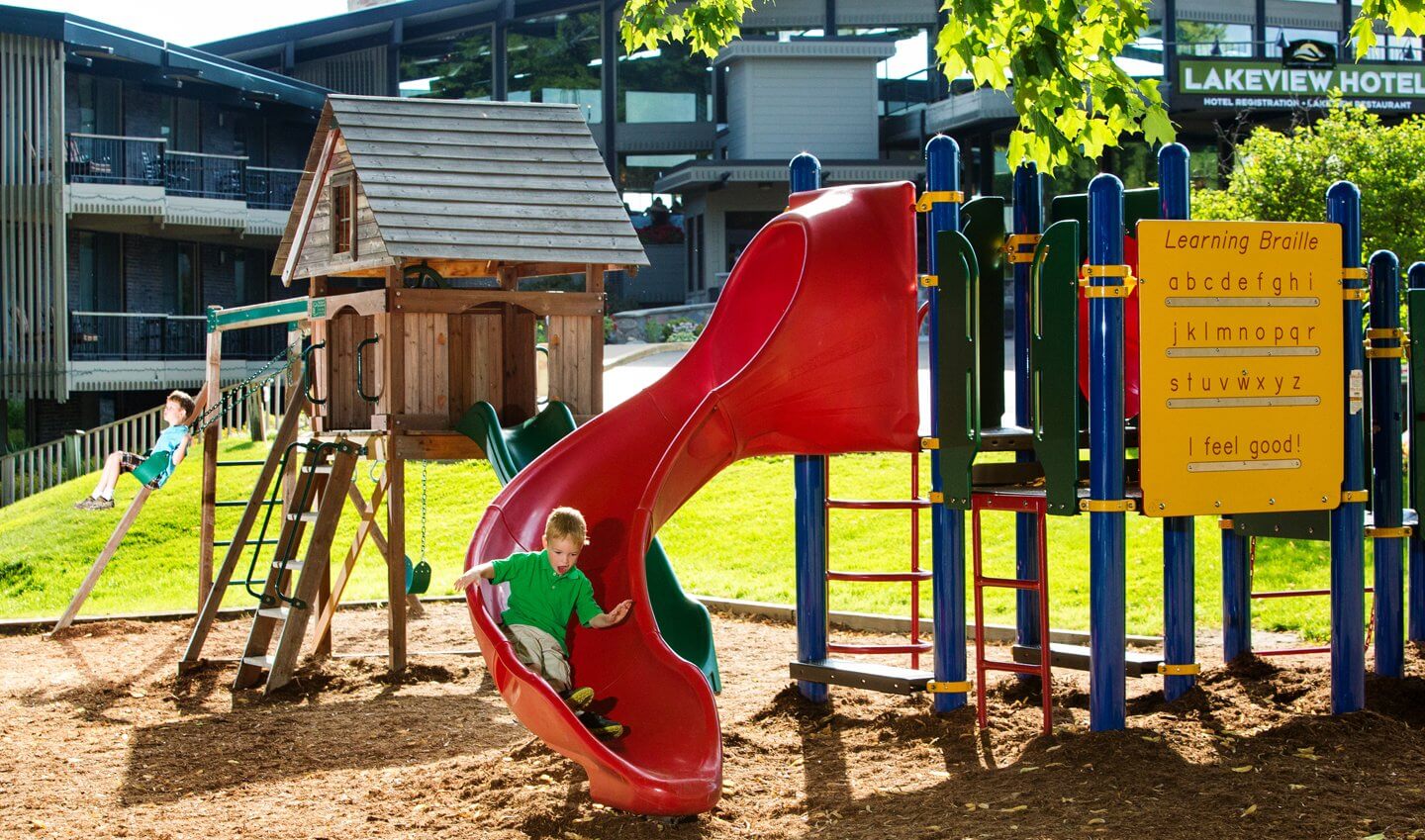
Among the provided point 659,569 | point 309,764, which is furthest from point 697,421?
point 309,764

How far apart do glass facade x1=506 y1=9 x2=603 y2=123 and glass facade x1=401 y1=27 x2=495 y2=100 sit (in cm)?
71

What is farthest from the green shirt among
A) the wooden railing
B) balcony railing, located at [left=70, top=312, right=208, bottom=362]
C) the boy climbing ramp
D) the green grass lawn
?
balcony railing, located at [left=70, top=312, right=208, bottom=362]

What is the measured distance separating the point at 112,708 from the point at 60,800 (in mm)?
2494

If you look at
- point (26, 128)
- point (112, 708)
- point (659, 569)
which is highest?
point (26, 128)

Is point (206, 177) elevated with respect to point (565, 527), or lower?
elevated

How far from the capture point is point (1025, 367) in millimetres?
9352

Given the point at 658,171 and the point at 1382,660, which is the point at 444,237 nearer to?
the point at 1382,660

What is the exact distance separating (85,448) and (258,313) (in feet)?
47.7

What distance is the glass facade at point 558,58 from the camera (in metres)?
39.6

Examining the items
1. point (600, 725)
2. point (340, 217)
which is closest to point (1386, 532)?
point (600, 725)

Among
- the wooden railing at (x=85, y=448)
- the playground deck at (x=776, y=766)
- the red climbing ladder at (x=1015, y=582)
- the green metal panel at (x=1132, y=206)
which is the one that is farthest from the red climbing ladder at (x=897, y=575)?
the wooden railing at (x=85, y=448)

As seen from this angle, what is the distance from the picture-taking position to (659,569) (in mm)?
9031

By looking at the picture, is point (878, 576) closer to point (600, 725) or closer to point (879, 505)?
point (879, 505)

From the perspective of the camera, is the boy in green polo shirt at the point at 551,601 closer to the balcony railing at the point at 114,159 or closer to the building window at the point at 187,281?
the balcony railing at the point at 114,159
